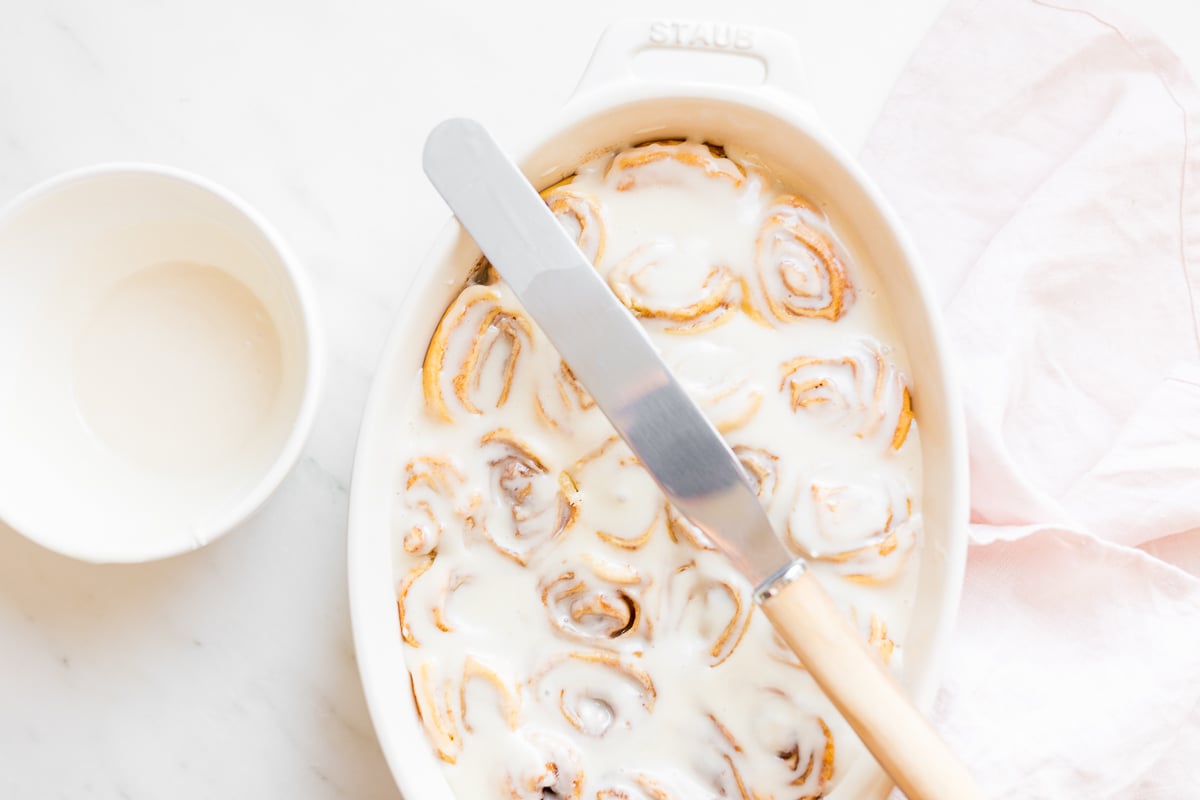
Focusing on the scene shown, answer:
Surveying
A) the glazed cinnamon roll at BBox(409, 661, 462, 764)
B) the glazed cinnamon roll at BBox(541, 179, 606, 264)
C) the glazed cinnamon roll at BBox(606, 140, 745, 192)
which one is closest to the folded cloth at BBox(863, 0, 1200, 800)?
the glazed cinnamon roll at BBox(606, 140, 745, 192)

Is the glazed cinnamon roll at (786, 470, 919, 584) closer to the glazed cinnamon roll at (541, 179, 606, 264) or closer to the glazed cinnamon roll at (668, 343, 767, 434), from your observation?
the glazed cinnamon roll at (668, 343, 767, 434)

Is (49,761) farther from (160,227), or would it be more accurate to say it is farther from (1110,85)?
(1110,85)

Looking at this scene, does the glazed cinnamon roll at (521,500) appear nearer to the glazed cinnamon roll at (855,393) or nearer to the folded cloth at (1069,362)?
the glazed cinnamon roll at (855,393)

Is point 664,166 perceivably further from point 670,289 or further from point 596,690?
point 596,690

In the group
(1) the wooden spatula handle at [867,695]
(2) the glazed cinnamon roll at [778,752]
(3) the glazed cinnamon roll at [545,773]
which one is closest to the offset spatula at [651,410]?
(1) the wooden spatula handle at [867,695]

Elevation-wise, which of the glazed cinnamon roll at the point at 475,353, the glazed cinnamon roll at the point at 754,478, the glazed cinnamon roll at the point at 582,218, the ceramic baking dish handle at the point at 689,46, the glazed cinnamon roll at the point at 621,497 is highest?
the ceramic baking dish handle at the point at 689,46

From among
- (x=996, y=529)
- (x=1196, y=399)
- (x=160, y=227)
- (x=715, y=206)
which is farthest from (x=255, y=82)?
(x=1196, y=399)
